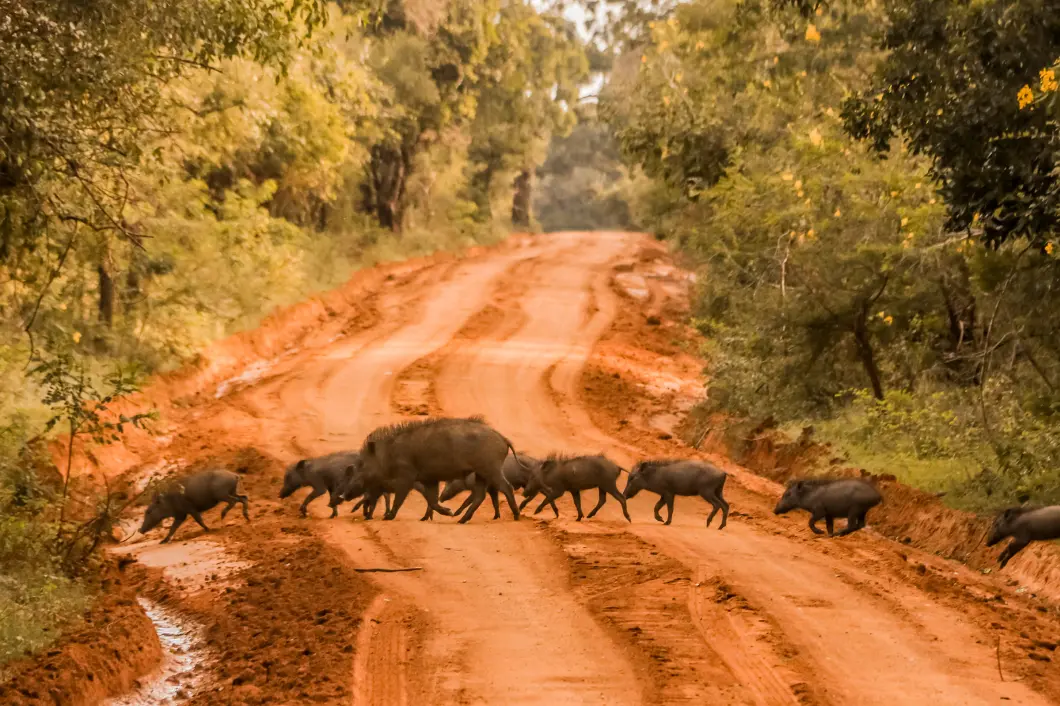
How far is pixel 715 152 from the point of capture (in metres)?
22.0

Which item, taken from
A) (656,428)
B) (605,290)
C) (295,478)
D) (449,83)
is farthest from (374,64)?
(295,478)

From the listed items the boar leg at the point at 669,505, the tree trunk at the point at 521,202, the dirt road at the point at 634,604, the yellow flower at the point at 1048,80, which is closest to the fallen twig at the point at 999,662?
the dirt road at the point at 634,604

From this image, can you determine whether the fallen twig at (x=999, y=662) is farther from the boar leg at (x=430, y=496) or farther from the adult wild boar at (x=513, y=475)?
the boar leg at (x=430, y=496)

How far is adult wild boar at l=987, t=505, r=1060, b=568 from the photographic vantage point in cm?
962

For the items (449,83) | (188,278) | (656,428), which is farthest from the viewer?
(449,83)

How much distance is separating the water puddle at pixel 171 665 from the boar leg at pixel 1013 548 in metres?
6.72

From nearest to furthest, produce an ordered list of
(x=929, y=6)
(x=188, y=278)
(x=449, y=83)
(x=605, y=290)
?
(x=929, y=6) < (x=188, y=278) < (x=605, y=290) < (x=449, y=83)

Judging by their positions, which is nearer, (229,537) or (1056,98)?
(1056,98)

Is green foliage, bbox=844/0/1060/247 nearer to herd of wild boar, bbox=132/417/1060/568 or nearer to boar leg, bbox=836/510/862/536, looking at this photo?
boar leg, bbox=836/510/862/536

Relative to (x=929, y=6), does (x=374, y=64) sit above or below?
above

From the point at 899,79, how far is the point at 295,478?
7711 mm

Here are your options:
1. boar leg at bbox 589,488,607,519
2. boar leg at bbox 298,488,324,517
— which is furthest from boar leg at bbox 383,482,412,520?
boar leg at bbox 589,488,607,519

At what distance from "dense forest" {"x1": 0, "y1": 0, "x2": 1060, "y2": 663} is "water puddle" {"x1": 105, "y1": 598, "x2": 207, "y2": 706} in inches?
31.3

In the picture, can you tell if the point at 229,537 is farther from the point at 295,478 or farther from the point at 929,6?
the point at 929,6
